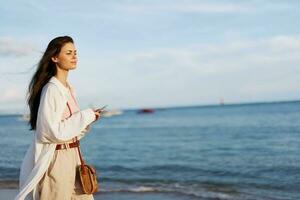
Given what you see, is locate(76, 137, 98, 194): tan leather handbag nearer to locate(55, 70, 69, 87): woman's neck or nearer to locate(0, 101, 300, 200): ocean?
locate(55, 70, 69, 87): woman's neck

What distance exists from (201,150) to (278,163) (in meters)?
6.53

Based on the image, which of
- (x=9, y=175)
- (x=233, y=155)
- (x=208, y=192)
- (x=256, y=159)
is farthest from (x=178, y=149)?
(x=208, y=192)

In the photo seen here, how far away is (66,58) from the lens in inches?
142

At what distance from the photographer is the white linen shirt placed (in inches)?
133

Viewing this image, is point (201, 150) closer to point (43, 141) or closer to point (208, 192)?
point (208, 192)

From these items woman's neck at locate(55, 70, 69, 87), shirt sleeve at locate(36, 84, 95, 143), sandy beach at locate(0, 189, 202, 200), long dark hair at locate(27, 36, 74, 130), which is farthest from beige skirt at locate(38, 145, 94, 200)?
sandy beach at locate(0, 189, 202, 200)

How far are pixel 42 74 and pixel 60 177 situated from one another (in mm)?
781

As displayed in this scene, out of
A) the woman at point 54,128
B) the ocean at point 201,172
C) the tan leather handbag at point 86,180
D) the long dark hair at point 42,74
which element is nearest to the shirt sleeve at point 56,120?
the woman at point 54,128

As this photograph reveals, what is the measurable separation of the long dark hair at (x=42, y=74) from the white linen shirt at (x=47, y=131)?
0.09 m

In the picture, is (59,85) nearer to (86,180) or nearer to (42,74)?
(42,74)

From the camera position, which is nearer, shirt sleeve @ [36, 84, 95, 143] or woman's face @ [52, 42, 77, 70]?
shirt sleeve @ [36, 84, 95, 143]

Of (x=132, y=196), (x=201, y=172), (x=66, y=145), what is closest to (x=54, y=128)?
(x=66, y=145)

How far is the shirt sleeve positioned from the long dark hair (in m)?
0.11

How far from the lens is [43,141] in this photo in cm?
344
